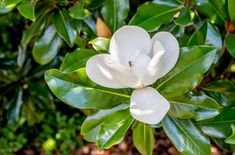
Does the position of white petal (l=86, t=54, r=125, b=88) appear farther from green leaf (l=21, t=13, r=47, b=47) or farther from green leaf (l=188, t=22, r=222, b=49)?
green leaf (l=21, t=13, r=47, b=47)

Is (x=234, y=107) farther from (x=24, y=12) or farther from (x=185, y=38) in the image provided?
(x=24, y=12)

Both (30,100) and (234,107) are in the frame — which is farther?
(30,100)

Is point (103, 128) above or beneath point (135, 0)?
above

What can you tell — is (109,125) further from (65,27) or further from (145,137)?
(65,27)

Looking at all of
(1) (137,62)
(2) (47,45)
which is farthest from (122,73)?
(2) (47,45)

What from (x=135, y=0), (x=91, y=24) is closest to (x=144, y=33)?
(x=91, y=24)

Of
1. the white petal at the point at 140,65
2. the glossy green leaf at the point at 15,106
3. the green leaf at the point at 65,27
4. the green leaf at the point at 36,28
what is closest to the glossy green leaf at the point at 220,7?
the white petal at the point at 140,65

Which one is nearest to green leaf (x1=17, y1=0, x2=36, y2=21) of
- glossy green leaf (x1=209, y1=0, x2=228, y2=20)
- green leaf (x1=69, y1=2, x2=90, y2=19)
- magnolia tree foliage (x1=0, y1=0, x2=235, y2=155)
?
magnolia tree foliage (x1=0, y1=0, x2=235, y2=155)
